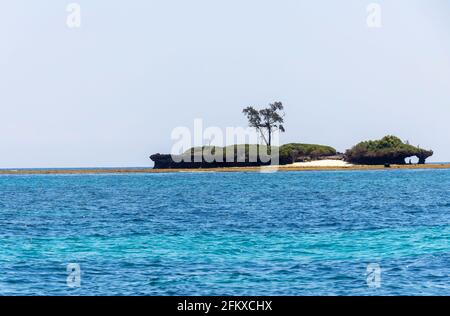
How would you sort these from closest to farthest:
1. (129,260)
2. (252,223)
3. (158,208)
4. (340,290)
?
1. (340,290)
2. (129,260)
3. (252,223)
4. (158,208)

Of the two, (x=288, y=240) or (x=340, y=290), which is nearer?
(x=340, y=290)

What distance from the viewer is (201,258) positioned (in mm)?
33750

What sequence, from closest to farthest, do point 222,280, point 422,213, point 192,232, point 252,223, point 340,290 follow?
point 340,290, point 222,280, point 192,232, point 252,223, point 422,213

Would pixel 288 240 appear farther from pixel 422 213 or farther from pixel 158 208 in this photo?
pixel 158 208

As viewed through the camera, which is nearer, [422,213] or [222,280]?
[222,280]

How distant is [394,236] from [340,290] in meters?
19.0

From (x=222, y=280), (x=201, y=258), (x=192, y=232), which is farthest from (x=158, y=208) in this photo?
(x=222, y=280)

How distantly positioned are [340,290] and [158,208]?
48543mm
